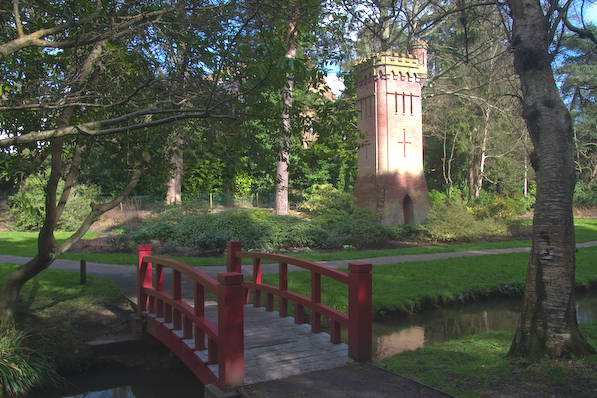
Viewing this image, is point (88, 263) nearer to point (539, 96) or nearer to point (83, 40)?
point (83, 40)

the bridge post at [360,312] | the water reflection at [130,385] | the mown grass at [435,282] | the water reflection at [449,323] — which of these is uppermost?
the bridge post at [360,312]

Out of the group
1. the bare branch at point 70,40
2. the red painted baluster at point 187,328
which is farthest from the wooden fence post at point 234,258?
the bare branch at point 70,40

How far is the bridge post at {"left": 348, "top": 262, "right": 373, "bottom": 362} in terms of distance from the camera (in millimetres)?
5461

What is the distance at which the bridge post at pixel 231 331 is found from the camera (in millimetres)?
4719

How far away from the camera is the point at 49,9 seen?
6727 mm

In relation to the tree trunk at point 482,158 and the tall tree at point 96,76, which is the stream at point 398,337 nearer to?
the tall tree at point 96,76

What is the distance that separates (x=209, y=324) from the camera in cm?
525

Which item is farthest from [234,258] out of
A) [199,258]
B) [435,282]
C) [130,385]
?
[199,258]

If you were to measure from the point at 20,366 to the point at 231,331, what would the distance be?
11.6 ft

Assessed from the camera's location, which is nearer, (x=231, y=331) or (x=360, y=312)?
A: (x=231, y=331)

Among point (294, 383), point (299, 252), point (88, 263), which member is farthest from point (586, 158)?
point (294, 383)

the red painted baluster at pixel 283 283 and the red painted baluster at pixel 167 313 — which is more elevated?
the red painted baluster at pixel 283 283

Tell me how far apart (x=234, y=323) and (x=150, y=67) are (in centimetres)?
540

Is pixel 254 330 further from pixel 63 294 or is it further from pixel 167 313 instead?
pixel 63 294
